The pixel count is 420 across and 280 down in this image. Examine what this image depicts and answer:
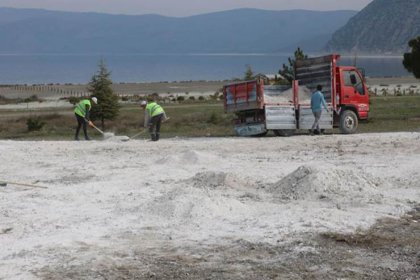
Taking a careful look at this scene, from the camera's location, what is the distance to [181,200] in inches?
433

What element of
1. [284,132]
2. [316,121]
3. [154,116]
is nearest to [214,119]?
[284,132]

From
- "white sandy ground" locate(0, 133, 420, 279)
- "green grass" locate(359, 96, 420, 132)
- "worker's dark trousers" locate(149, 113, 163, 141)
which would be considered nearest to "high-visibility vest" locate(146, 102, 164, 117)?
"worker's dark trousers" locate(149, 113, 163, 141)

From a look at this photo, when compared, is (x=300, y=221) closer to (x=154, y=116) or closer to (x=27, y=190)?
(x=27, y=190)

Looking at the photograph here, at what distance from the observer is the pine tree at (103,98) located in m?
35.5

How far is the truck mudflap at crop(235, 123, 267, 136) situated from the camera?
23.5 m

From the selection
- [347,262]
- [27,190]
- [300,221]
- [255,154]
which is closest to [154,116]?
[255,154]

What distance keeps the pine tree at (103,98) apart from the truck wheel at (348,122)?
47.0 feet

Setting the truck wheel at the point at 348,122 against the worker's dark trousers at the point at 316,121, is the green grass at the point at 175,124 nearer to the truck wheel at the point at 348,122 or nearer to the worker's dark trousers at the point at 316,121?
the truck wheel at the point at 348,122

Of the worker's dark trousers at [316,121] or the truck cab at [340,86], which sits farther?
the truck cab at [340,86]

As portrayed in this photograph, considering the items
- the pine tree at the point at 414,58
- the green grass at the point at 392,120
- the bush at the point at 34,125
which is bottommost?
the green grass at the point at 392,120

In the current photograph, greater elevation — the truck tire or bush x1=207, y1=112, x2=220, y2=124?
bush x1=207, y1=112, x2=220, y2=124

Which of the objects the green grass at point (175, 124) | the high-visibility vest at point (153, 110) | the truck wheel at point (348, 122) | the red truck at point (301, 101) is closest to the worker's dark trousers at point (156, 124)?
the high-visibility vest at point (153, 110)

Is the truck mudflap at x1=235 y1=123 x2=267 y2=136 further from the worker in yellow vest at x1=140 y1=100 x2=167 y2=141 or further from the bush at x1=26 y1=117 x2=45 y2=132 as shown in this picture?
the bush at x1=26 y1=117 x2=45 y2=132

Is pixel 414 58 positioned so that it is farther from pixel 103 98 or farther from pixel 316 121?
pixel 103 98
